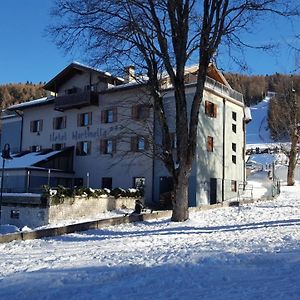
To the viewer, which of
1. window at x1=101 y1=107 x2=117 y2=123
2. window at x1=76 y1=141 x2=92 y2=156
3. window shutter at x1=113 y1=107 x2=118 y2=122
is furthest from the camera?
window at x1=76 y1=141 x2=92 y2=156

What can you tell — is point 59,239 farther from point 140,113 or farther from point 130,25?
point 140,113

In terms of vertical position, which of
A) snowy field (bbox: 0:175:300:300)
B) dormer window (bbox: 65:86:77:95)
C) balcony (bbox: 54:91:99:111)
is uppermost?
dormer window (bbox: 65:86:77:95)

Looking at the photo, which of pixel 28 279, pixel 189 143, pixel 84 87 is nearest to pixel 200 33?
pixel 189 143

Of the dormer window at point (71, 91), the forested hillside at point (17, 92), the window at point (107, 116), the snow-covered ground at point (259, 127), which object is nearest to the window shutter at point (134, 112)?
the window at point (107, 116)

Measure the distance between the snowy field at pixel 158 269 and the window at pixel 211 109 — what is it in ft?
78.6

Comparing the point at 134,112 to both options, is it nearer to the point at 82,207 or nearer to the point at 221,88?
the point at 221,88

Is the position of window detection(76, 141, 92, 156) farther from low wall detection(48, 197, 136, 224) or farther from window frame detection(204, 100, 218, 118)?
window frame detection(204, 100, 218, 118)

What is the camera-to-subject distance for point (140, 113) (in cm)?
3759

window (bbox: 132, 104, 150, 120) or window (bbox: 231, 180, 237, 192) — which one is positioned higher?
window (bbox: 132, 104, 150, 120)

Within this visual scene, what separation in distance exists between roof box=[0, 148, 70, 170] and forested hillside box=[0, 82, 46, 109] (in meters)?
70.3

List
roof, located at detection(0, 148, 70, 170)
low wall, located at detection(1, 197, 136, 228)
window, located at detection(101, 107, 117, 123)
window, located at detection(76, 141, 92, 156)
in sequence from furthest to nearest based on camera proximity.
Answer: window, located at detection(76, 141, 92, 156) → window, located at detection(101, 107, 117, 123) → roof, located at detection(0, 148, 70, 170) → low wall, located at detection(1, 197, 136, 228)

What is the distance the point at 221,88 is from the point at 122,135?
9596 millimetres

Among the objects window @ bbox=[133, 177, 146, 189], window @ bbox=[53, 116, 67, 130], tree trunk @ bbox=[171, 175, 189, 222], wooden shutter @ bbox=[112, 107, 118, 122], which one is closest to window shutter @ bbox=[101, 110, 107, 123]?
wooden shutter @ bbox=[112, 107, 118, 122]

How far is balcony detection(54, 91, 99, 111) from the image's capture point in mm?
39562
